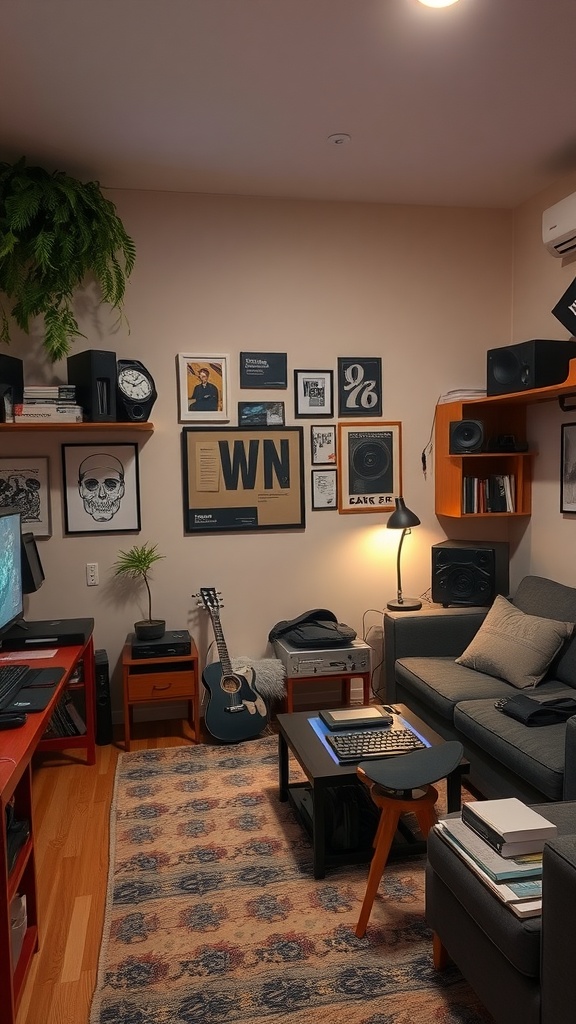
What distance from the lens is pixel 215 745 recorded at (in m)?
3.82

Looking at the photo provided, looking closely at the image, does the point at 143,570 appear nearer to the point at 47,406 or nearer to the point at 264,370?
the point at 47,406

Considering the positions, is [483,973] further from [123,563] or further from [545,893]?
[123,563]

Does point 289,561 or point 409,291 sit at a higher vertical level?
point 409,291

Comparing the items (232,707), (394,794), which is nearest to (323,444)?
(232,707)

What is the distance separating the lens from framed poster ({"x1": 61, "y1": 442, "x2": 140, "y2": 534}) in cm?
397

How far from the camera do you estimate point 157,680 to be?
3.75 meters

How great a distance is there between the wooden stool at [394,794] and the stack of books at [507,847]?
269 millimetres

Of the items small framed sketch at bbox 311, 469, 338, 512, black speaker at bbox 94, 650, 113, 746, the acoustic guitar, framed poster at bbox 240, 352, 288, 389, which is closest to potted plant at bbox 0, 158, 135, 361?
framed poster at bbox 240, 352, 288, 389

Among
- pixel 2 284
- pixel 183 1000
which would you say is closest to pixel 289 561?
pixel 2 284

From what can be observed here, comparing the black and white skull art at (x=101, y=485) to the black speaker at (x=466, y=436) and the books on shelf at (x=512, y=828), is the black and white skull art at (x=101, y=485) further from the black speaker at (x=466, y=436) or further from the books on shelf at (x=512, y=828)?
the books on shelf at (x=512, y=828)

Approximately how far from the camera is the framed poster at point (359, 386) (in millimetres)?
4301

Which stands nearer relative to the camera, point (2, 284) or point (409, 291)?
point (2, 284)

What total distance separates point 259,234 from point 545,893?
11.8 feet

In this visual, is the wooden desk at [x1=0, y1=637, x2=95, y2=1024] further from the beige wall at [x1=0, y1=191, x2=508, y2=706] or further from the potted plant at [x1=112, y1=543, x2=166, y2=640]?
the beige wall at [x1=0, y1=191, x2=508, y2=706]
